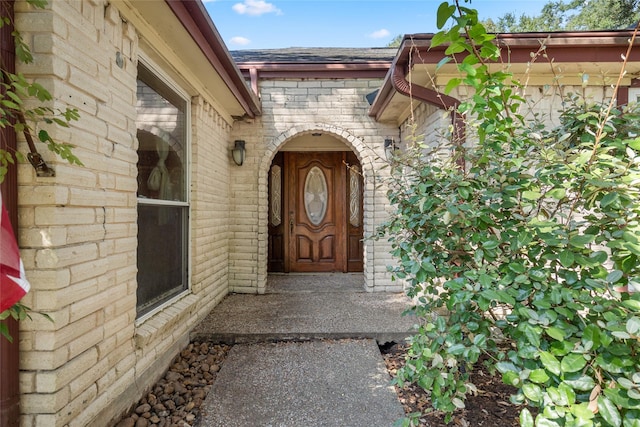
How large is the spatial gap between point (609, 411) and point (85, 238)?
7.39 ft

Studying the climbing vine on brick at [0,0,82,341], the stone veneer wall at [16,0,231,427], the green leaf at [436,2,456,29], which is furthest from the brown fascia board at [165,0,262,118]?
the green leaf at [436,2,456,29]

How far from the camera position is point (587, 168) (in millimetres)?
1181

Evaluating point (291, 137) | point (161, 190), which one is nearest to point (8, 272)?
point (161, 190)

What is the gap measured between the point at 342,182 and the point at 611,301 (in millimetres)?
5060

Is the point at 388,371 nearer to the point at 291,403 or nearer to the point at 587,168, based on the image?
the point at 291,403

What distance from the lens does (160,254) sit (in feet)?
8.84

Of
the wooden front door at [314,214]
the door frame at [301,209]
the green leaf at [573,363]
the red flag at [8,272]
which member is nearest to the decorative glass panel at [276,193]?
the wooden front door at [314,214]

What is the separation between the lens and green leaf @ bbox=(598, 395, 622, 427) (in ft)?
3.03

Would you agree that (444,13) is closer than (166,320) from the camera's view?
Yes

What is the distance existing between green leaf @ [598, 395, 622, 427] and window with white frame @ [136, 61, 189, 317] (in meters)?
2.53

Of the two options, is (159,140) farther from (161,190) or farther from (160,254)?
(160,254)

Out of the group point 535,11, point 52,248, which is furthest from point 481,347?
point 535,11

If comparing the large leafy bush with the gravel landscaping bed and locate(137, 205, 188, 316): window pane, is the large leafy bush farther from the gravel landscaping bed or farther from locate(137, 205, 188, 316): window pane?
locate(137, 205, 188, 316): window pane

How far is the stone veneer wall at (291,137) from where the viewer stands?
4594 mm
